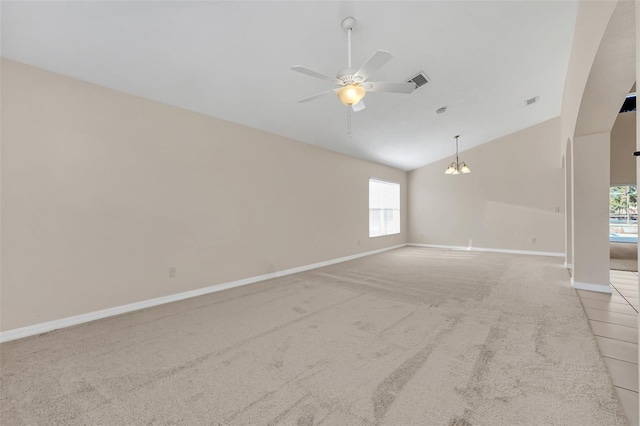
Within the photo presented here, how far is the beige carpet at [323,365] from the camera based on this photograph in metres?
1.56

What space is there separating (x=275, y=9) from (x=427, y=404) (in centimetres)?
327

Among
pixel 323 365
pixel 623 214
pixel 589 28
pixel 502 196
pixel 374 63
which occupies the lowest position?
pixel 323 365

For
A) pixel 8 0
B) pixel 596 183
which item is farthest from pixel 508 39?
pixel 8 0

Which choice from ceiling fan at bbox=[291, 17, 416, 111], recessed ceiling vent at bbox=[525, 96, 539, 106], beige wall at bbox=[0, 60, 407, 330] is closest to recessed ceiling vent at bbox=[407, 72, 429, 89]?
ceiling fan at bbox=[291, 17, 416, 111]

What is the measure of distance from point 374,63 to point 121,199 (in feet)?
10.5

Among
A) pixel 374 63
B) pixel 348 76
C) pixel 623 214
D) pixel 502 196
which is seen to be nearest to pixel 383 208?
pixel 502 196

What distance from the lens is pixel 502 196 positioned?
7.32 metres

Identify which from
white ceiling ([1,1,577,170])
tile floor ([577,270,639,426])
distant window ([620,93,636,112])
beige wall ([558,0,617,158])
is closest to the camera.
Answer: tile floor ([577,270,639,426])

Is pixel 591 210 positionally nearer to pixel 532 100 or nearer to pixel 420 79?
pixel 532 100

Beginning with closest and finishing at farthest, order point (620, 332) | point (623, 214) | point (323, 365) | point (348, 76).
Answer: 1. point (323, 365)
2. point (348, 76)
3. point (620, 332)
4. point (623, 214)

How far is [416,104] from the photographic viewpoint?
4.59 m

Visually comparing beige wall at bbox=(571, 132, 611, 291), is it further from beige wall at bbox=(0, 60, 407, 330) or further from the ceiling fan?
beige wall at bbox=(0, 60, 407, 330)

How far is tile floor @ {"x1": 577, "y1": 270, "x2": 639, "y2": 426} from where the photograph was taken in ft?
5.59

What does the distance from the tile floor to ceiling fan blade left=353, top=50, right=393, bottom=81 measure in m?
2.69
